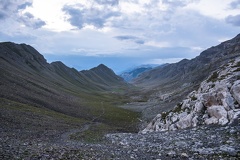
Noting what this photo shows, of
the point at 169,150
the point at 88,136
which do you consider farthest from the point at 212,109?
the point at 88,136

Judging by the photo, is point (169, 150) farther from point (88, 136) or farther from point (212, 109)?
point (88, 136)

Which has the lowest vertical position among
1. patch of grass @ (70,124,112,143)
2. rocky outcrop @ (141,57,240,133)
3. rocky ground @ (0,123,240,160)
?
patch of grass @ (70,124,112,143)

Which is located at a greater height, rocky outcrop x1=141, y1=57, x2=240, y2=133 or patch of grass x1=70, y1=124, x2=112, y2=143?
rocky outcrop x1=141, y1=57, x2=240, y2=133

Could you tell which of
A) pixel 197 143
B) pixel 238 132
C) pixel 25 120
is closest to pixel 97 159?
pixel 197 143

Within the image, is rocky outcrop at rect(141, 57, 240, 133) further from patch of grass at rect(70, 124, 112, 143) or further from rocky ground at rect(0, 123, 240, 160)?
patch of grass at rect(70, 124, 112, 143)

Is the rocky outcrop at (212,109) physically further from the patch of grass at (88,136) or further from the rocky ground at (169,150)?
the patch of grass at (88,136)

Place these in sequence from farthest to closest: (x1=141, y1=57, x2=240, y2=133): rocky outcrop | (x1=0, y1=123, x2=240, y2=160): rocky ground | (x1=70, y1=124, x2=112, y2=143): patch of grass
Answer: (x1=70, y1=124, x2=112, y2=143): patch of grass
(x1=141, y1=57, x2=240, y2=133): rocky outcrop
(x1=0, y1=123, x2=240, y2=160): rocky ground

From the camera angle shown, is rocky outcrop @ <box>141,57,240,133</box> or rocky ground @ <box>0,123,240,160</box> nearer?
rocky ground @ <box>0,123,240,160</box>

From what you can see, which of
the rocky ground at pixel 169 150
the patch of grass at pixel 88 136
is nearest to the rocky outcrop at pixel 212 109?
the rocky ground at pixel 169 150

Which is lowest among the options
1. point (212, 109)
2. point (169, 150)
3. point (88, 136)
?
point (88, 136)

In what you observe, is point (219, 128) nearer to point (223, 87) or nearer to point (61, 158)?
point (223, 87)

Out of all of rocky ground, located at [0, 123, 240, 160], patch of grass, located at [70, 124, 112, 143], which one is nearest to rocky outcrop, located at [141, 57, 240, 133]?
rocky ground, located at [0, 123, 240, 160]

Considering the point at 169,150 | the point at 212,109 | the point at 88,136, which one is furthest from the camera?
the point at 88,136

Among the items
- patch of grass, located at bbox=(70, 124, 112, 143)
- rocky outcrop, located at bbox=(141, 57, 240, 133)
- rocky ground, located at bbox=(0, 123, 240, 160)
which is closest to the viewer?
rocky ground, located at bbox=(0, 123, 240, 160)
